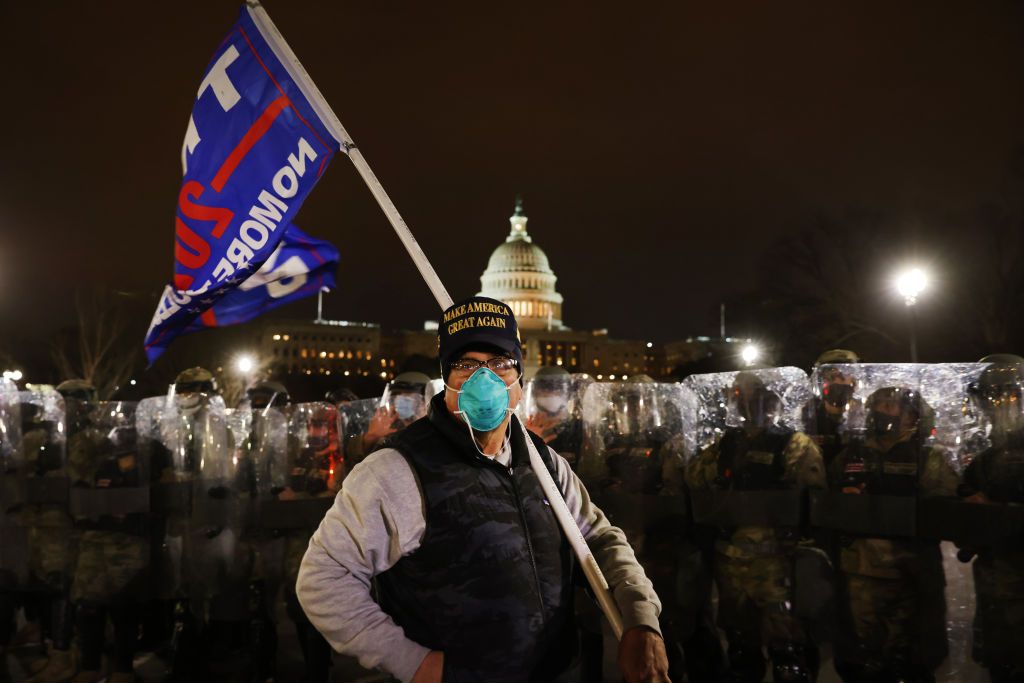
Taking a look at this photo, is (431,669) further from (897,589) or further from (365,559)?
(897,589)

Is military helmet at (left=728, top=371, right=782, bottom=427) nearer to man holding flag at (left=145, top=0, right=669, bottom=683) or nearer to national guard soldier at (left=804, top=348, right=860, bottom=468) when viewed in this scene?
national guard soldier at (left=804, top=348, right=860, bottom=468)

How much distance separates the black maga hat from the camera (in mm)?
2391

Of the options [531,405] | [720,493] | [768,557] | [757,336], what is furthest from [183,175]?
[757,336]

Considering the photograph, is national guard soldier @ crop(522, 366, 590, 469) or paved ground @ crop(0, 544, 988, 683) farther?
national guard soldier @ crop(522, 366, 590, 469)

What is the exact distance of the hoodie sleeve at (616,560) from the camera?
2.26 m

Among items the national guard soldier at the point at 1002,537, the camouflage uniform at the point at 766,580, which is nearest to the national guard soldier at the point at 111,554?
the camouflage uniform at the point at 766,580

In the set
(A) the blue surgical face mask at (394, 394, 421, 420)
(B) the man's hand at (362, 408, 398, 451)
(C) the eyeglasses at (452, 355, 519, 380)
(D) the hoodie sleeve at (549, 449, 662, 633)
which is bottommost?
(D) the hoodie sleeve at (549, 449, 662, 633)

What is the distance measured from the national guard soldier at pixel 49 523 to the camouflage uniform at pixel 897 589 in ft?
18.8

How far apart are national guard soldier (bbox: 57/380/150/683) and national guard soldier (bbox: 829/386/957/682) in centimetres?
492

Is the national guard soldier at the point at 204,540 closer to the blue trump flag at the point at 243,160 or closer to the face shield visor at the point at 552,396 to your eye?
the blue trump flag at the point at 243,160

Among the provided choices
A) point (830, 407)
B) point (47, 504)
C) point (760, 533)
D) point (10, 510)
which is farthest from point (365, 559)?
point (10, 510)

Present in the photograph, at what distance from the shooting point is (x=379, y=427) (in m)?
6.27

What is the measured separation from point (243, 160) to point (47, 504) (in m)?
4.21

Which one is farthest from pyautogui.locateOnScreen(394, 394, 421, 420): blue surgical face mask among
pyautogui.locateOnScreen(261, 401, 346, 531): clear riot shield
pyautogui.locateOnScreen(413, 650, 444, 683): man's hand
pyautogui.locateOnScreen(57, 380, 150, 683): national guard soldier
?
pyautogui.locateOnScreen(413, 650, 444, 683): man's hand
